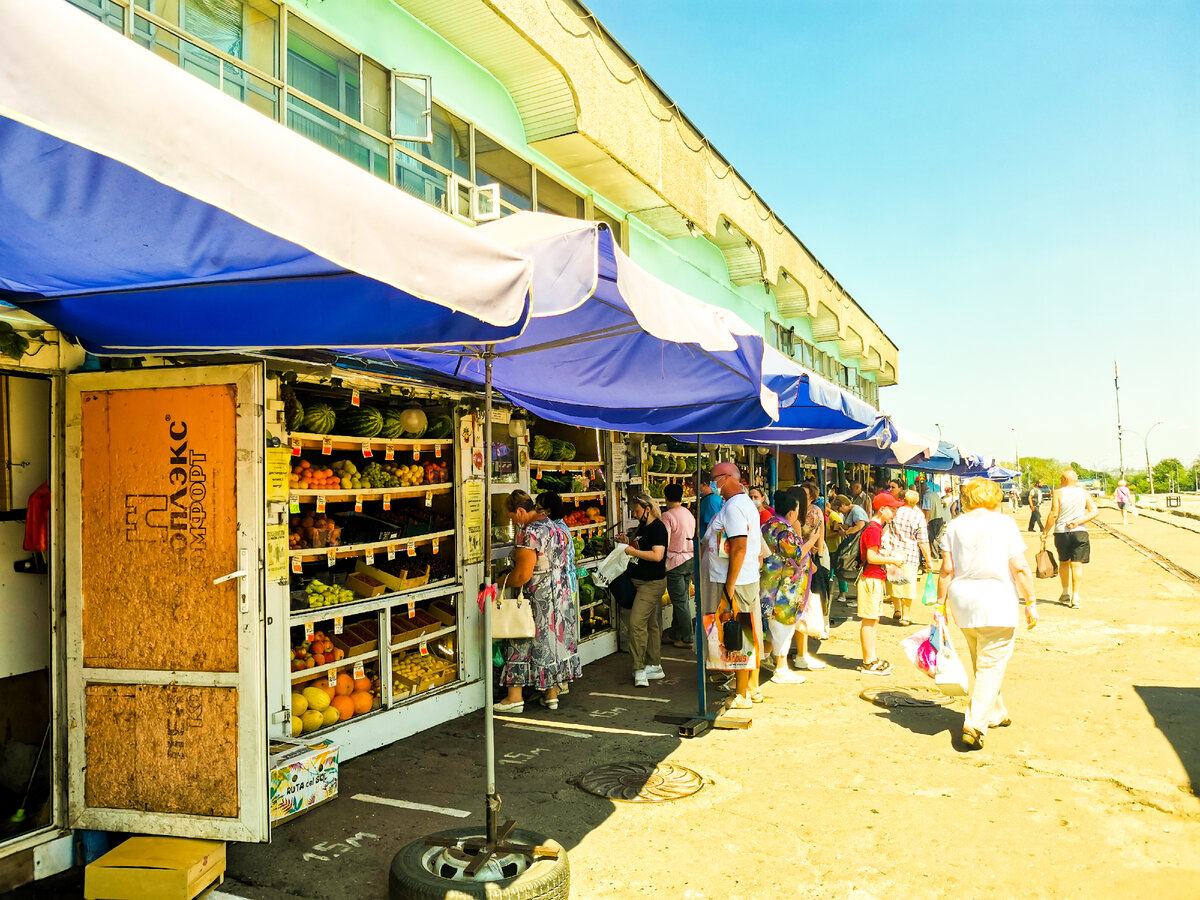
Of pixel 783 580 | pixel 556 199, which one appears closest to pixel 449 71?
pixel 556 199

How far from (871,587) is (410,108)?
7.05m

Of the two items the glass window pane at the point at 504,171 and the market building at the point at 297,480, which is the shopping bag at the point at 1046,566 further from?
the glass window pane at the point at 504,171

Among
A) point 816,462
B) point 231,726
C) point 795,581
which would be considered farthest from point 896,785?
point 816,462

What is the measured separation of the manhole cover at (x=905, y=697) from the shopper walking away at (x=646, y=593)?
216cm

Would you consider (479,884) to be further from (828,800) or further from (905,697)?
(905,697)

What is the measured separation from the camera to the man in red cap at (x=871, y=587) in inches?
348

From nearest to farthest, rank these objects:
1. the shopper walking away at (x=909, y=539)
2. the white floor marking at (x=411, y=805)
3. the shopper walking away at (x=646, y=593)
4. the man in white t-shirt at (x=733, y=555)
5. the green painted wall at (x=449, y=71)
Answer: the white floor marking at (x=411, y=805)
the man in white t-shirt at (x=733, y=555)
the green painted wall at (x=449, y=71)
the shopper walking away at (x=646, y=593)
the shopper walking away at (x=909, y=539)

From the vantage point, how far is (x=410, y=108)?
8.23 meters

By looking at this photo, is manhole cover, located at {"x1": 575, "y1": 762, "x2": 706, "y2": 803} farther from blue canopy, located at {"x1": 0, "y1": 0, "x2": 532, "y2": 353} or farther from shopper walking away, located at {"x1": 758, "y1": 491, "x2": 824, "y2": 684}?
blue canopy, located at {"x1": 0, "y1": 0, "x2": 532, "y2": 353}

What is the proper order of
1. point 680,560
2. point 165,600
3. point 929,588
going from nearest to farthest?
point 165,600 → point 680,560 → point 929,588

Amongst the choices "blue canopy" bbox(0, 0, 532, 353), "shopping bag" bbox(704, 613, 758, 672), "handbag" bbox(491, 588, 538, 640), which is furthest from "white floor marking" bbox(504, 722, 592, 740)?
"blue canopy" bbox(0, 0, 532, 353)

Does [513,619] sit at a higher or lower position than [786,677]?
higher

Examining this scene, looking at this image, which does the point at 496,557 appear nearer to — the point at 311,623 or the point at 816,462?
the point at 311,623

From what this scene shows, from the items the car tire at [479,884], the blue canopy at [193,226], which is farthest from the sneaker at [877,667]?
the blue canopy at [193,226]
